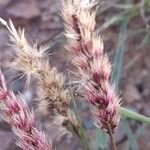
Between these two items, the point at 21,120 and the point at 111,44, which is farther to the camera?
the point at 111,44

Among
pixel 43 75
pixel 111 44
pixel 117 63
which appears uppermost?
pixel 43 75

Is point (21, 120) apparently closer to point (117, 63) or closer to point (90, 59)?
point (90, 59)

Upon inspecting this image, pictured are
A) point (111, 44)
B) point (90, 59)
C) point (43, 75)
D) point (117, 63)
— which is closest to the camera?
point (90, 59)

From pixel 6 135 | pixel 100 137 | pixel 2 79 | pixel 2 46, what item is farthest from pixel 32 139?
pixel 2 46

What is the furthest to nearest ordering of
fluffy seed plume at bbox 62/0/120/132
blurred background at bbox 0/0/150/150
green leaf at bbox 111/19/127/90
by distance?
blurred background at bbox 0/0/150/150 → green leaf at bbox 111/19/127/90 → fluffy seed plume at bbox 62/0/120/132

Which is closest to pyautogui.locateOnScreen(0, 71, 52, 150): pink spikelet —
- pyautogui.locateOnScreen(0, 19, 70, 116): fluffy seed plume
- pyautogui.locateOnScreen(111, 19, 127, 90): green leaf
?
pyautogui.locateOnScreen(0, 19, 70, 116): fluffy seed plume

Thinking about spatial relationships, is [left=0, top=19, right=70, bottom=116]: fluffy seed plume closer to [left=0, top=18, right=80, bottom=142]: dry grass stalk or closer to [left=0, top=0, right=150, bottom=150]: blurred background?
[left=0, top=18, right=80, bottom=142]: dry grass stalk

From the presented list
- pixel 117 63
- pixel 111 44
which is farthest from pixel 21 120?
pixel 111 44
